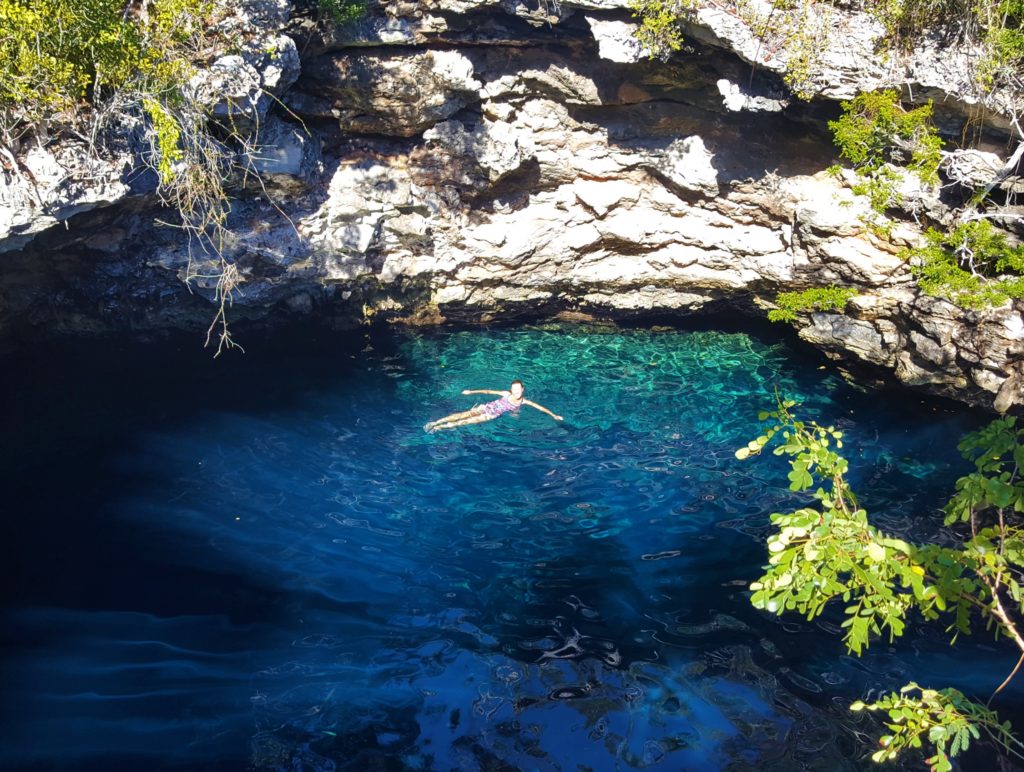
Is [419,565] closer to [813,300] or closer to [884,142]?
[813,300]

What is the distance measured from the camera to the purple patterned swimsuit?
1049 centimetres

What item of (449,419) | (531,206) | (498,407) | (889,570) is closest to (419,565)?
(449,419)

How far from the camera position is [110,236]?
10727 millimetres

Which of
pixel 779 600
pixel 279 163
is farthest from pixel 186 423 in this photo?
pixel 779 600

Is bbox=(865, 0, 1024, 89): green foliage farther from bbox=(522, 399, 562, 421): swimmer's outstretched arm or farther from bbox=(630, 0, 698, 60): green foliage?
bbox=(522, 399, 562, 421): swimmer's outstretched arm

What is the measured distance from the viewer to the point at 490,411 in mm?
10523

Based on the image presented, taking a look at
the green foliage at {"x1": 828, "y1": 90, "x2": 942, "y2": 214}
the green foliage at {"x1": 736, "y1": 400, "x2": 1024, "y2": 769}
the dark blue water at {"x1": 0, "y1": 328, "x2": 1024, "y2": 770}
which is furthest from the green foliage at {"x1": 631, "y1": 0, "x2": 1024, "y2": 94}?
the green foliage at {"x1": 736, "y1": 400, "x2": 1024, "y2": 769}

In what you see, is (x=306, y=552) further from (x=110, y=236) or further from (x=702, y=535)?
(x=110, y=236)

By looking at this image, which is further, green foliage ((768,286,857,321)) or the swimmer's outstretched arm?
green foliage ((768,286,857,321))

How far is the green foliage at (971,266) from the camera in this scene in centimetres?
959

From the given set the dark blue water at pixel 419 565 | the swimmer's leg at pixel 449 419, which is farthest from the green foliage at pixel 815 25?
the swimmer's leg at pixel 449 419

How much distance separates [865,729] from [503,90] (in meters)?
9.99

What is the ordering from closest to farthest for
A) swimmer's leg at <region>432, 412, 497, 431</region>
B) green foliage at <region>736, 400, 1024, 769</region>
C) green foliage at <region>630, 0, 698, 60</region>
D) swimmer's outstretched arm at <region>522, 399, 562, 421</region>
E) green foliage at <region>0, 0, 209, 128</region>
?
green foliage at <region>736, 400, 1024, 769</region> < green foliage at <region>0, 0, 209, 128</region> < green foliage at <region>630, 0, 698, 60</region> < swimmer's leg at <region>432, 412, 497, 431</region> < swimmer's outstretched arm at <region>522, 399, 562, 421</region>

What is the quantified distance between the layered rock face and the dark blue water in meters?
1.11
